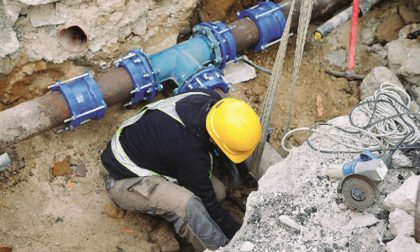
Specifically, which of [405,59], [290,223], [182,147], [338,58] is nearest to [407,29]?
[405,59]

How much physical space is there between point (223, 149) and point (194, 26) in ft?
5.67

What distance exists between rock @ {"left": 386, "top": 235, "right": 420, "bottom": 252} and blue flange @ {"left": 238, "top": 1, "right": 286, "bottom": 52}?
2859 millimetres

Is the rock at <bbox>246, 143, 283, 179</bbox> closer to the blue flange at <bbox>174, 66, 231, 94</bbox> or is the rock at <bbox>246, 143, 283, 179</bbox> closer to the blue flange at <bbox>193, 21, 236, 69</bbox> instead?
the blue flange at <bbox>174, 66, 231, 94</bbox>

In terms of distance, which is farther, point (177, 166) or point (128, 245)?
point (128, 245)

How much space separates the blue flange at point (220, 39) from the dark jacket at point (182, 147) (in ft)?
2.70

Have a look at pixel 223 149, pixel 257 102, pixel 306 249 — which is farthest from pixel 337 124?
pixel 257 102

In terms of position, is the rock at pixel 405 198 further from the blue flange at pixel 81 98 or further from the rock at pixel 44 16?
the rock at pixel 44 16

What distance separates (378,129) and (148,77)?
1972 millimetres

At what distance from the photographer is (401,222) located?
315 centimetres

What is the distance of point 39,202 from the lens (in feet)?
15.5

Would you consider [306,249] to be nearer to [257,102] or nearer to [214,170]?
[214,170]

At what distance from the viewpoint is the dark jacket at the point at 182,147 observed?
13.7ft

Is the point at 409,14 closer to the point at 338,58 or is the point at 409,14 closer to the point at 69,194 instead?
the point at 338,58

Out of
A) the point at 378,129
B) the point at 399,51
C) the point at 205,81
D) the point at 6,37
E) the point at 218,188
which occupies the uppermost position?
the point at 6,37
